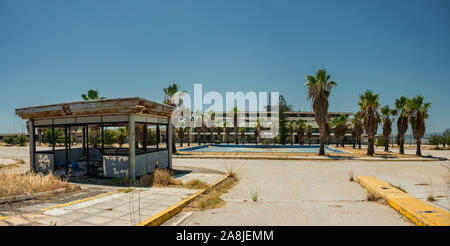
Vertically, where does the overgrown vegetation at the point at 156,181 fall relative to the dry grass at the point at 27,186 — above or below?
below

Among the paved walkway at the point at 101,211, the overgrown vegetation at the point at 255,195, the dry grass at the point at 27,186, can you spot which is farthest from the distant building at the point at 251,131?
the paved walkway at the point at 101,211

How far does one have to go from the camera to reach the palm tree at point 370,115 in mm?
25984

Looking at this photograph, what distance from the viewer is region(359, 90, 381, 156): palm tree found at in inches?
1023

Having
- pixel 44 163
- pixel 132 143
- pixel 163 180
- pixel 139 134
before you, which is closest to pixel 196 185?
pixel 163 180

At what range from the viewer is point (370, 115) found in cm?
2658

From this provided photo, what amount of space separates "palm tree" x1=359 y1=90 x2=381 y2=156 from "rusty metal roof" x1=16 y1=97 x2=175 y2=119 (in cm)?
2326

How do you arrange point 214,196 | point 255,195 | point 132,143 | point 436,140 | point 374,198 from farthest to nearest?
point 436,140, point 132,143, point 255,195, point 214,196, point 374,198

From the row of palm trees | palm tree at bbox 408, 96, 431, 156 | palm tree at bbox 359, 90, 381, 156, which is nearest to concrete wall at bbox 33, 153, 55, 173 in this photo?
the row of palm trees

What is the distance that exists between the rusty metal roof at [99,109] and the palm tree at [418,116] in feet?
89.3

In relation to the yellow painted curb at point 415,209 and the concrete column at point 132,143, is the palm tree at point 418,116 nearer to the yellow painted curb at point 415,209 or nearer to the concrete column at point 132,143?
the yellow painted curb at point 415,209

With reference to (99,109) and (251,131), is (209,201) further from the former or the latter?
(251,131)

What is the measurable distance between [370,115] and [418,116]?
5.15 meters

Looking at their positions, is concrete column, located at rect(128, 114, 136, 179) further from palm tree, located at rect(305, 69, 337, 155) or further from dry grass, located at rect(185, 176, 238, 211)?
palm tree, located at rect(305, 69, 337, 155)
